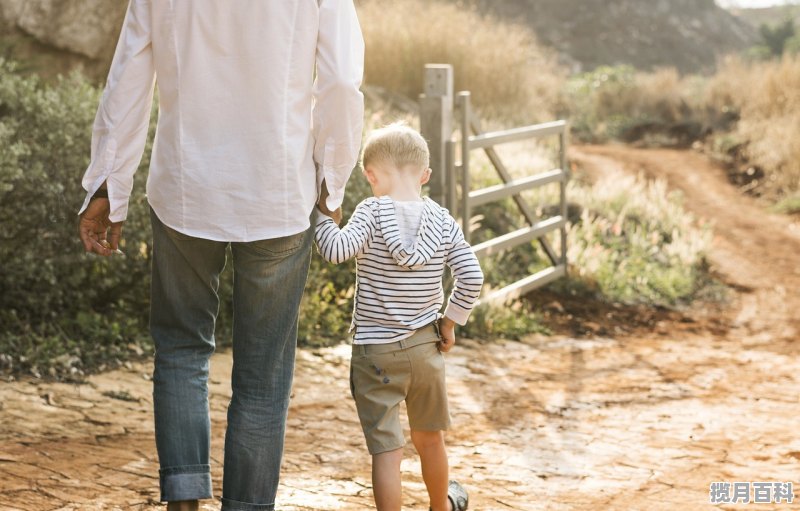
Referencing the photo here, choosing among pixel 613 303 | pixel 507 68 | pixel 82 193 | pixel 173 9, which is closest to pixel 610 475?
pixel 173 9

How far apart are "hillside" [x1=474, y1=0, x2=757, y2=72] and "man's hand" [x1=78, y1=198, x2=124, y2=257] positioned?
3176 cm

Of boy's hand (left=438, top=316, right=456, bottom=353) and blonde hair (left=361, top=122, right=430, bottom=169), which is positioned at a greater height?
blonde hair (left=361, top=122, right=430, bottom=169)

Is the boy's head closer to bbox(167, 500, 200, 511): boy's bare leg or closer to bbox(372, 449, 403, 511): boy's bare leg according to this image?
bbox(372, 449, 403, 511): boy's bare leg

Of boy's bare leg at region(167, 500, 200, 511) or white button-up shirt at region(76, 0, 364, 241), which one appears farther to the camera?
boy's bare leg at region(167, 500, 200, 511)

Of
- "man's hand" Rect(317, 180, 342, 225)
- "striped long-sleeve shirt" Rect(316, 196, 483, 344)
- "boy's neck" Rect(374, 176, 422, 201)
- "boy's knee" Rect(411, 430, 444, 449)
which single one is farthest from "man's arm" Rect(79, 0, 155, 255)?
"boy's knee" Rect(411, 430, 444, 449)

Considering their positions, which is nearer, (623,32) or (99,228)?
(99,228)

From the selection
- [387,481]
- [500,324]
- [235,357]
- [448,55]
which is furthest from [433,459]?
[448,55]

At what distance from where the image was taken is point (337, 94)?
8.69 ft

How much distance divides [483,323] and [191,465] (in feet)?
13.4

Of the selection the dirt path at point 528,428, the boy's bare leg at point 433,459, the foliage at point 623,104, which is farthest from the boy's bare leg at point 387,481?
the foliage at point 623,104

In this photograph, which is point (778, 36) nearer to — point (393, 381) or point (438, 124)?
point (438, 124)

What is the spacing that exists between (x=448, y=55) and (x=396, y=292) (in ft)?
35.1

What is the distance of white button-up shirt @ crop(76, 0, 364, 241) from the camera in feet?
8.48

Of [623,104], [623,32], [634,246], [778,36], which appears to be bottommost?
[634,246]
